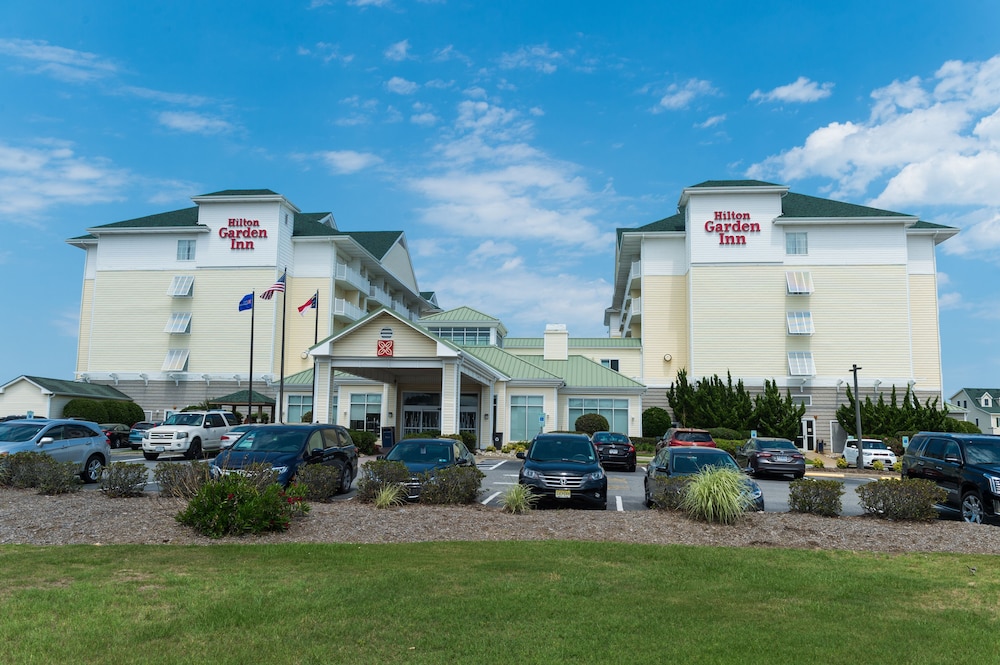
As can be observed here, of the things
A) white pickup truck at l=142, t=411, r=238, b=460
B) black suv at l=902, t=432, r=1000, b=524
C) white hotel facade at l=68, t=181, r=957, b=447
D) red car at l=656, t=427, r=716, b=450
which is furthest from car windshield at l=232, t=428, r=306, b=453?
white hotel facade at l=68, t=181, r=957, b=447

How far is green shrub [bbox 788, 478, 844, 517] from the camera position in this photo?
12.6 metres

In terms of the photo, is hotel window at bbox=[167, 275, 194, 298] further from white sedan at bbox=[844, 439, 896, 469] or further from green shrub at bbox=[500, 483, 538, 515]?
green shrub at bbox=[500, 483, 538, 515]

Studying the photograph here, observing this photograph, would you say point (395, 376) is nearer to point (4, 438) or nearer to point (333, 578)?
point (4, 438)

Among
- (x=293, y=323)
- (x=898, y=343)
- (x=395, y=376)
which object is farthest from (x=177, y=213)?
(x=898, y=343)

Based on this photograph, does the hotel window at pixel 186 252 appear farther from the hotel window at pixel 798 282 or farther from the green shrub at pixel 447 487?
the green shrub at pixel 447 487

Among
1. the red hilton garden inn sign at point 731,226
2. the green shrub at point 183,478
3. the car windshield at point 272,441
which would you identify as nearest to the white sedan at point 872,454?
the red hilton garden inn sign at point 731,226

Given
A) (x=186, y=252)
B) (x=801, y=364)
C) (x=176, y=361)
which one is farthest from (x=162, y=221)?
(x=801, y=364)

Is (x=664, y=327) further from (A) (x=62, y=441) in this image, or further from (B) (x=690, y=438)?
(A) (x=62, y=441)

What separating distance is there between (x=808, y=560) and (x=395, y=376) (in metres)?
28.9

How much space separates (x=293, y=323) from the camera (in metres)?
54.1

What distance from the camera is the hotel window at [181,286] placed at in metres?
52.1

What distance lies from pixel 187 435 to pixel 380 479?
17459 millimetres

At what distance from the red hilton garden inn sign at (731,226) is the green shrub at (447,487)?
3987 centimetres

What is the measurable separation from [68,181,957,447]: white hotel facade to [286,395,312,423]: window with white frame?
9 cm
